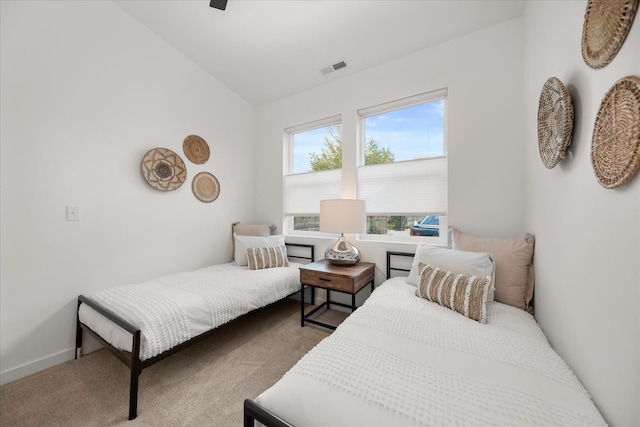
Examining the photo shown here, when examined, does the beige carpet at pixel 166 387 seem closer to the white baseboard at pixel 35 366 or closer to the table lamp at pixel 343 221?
the white baseboard at pixel 35 366

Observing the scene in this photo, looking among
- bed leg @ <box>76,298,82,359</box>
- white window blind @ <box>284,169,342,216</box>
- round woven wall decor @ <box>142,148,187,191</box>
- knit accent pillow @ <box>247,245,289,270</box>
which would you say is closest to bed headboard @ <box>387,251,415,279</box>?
white window blind @ <box>284,169,342,216</box>

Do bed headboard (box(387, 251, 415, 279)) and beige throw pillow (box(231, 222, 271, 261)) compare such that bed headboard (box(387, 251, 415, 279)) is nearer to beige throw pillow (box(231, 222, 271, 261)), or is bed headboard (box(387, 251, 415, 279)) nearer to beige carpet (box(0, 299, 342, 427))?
beige carpet (box(0, 299, 342, 427))

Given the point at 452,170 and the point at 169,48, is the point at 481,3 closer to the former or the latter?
the point at 452,170

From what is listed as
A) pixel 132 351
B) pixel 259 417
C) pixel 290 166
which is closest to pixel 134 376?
pixel 132 351

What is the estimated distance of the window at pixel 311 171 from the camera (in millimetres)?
3070

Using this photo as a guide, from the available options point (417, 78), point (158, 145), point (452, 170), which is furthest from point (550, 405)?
point (158, 145)

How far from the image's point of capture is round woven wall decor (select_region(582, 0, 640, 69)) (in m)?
0.74

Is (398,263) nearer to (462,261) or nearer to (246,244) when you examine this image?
(462,261)

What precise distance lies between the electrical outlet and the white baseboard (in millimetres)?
1088

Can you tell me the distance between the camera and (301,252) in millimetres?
3203

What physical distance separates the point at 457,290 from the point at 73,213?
3042mm

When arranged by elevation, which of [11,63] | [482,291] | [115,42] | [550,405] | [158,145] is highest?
[115,42]

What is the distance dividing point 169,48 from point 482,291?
12.4 feet

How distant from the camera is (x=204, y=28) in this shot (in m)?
2.45
